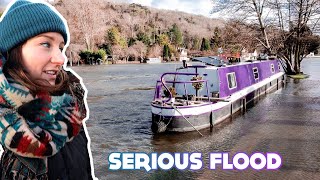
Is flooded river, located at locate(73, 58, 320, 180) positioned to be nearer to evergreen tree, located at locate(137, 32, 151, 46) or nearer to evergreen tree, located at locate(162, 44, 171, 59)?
evergreen tree, located at locate(162, 44, 171, 59)

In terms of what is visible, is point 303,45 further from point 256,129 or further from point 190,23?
point 190,23

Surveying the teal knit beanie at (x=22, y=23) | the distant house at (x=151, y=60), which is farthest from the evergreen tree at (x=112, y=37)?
the teal knit beanie at (x=22, y=23)

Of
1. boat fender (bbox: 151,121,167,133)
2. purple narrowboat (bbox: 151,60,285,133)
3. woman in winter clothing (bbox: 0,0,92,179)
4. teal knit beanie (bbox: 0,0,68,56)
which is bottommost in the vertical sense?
boat fender (bbox: 151,121,167,133)

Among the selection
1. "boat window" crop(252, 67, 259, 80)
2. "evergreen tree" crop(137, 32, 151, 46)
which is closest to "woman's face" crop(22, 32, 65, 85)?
"boat window" crop(252, 67, 259, 80)

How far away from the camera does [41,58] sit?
123 cm

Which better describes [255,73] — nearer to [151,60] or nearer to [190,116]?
[190,116]

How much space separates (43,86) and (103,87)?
24998mm

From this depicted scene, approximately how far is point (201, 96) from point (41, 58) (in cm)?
1308

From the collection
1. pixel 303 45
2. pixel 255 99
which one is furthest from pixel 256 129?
pixel 303 45

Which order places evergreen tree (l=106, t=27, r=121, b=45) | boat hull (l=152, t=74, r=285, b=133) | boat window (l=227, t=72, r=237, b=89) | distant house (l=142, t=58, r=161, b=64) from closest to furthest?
boat hull (l=152, t=74, r=285, b=133), boat window (l=227, t=72, r=237, b=89), evergreen tree (l=106, t=27, r=121, b=45), distant house (l=142, t=58, r=161, b=64)

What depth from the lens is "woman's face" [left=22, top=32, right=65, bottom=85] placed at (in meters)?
1.22

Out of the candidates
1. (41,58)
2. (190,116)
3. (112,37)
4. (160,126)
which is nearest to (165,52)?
(112,37)

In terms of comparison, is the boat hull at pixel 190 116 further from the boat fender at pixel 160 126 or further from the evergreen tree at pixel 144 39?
the evergreen tree at pixel 144 39

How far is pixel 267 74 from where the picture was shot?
23922 mm
